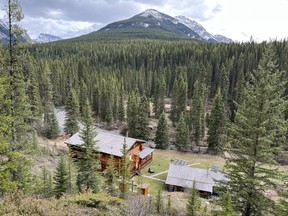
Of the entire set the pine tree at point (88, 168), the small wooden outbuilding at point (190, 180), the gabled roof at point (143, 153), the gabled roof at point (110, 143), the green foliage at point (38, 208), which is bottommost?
the small wooden outbuilding at point (190, 180)

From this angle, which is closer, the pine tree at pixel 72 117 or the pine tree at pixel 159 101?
the pine tree at pixel 72 117

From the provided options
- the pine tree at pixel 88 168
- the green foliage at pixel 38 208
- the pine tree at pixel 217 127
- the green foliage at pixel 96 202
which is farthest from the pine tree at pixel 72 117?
the green foliage at pixel 38 208

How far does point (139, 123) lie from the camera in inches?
2031

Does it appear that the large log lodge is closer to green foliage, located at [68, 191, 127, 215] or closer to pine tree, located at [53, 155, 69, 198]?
pine tree, located at [53, 155, 69, 198]

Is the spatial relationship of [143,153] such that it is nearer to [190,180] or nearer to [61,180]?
[190,180]

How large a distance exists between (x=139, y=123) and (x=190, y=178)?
20503 mm

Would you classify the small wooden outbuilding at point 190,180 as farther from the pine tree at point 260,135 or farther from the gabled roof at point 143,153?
the pine tree at point 260,135

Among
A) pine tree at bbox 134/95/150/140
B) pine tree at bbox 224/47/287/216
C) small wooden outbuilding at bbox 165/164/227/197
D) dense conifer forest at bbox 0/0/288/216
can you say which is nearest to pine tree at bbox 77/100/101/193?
dense conifer forest at bbox 0/0/288/216

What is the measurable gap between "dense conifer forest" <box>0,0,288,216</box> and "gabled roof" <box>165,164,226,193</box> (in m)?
4.10

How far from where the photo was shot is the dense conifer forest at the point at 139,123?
14.2 m

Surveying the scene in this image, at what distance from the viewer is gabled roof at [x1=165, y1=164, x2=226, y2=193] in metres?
32.5

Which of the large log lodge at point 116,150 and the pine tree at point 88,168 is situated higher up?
the pine tree at point 88,168

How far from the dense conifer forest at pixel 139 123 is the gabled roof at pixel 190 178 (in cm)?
410

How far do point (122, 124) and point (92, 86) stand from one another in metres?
22.3
